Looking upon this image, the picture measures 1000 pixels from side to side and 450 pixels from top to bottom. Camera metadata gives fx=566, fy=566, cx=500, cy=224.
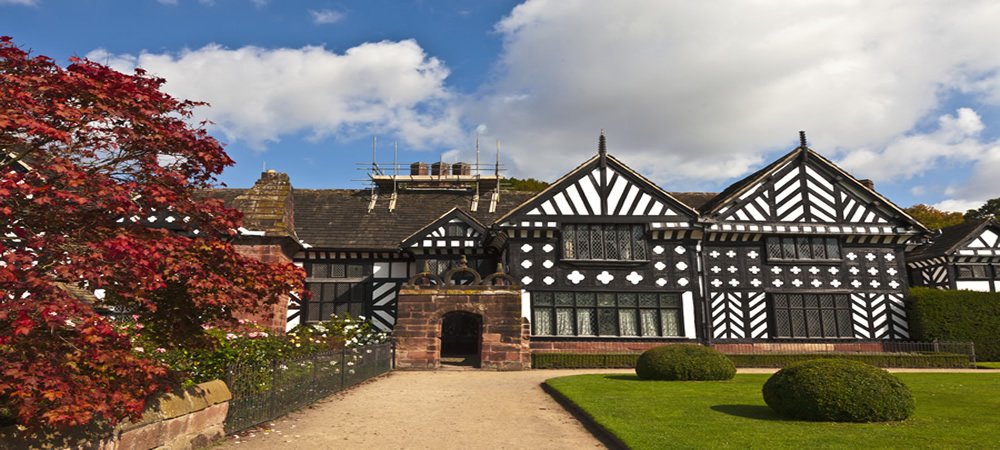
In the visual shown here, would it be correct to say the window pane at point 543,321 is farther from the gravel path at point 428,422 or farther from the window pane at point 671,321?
the gravel path at point 428,422

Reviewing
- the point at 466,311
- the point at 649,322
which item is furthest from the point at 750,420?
the point at 649,322

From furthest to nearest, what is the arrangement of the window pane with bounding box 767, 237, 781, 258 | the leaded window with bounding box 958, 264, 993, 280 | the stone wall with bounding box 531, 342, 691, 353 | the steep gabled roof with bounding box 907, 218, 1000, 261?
the leaded window with bounding box 958, 264, 993, 280, the steep gabled roof with bounding box 907, 218, 1000, 261, the window pane with bounding box 767, 237, 781, 258, the stone wall with bounding box 531, 342, 691, 353

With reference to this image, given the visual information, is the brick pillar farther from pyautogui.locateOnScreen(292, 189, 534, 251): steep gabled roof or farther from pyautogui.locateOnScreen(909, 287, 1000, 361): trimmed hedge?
pyautogui.locateOnScreen(909, 287, 1000, 361): trimmed hedge

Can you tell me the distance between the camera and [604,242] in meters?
22.0

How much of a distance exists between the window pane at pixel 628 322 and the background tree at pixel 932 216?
3837 cm

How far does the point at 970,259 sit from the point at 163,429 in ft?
97.9

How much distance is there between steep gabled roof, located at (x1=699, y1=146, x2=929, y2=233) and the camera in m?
22.5

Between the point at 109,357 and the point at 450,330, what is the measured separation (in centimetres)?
2020

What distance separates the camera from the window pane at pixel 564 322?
2136 centimetres

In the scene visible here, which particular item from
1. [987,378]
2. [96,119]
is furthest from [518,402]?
[987,378]

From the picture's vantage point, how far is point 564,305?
21547 mm

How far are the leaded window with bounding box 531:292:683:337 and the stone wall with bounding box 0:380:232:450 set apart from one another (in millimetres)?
14481

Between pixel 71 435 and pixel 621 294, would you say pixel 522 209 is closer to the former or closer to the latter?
pixel 621 294

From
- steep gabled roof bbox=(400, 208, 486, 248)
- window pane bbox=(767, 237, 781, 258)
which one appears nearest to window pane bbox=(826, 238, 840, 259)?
window pane bbox=(767, 237, 781, 258)
